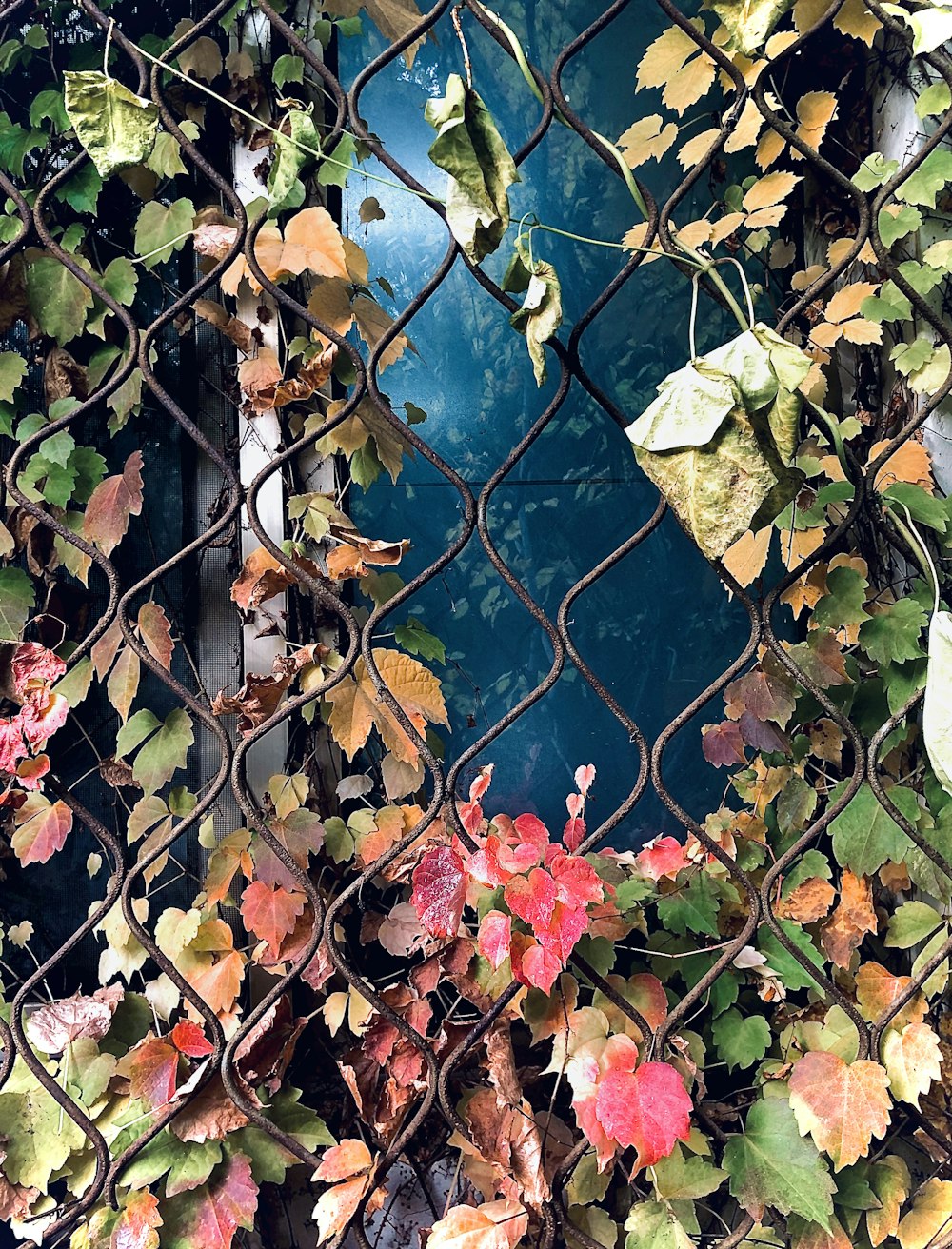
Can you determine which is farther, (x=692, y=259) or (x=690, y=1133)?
(x=690, y=1133)

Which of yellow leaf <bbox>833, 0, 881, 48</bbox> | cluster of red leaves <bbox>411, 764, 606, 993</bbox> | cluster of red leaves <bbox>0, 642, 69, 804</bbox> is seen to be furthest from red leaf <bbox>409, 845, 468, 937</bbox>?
yellow leaf <bbox>833, 0, 881, 48</bbox>

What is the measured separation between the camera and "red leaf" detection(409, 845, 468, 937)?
2.62ft

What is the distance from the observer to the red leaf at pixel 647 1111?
746 millimetres

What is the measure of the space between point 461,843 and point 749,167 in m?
1.06

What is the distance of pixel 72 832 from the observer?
116 cm

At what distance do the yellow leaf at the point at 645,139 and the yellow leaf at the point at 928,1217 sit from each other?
47.1 inches

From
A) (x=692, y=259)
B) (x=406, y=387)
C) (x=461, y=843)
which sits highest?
(x=692, y=259)

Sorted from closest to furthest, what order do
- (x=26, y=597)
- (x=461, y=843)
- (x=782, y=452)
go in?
(x=782, y=452) < (x=461, y=843) < (x=26, y=597)

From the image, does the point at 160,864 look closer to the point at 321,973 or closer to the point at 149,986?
the point at 149,986

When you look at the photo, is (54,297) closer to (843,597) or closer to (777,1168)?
(843,597)

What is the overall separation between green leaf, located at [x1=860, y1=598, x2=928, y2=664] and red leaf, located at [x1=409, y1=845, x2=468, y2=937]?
46 cm

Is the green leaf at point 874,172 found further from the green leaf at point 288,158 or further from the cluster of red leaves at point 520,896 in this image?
the cluster of red leaves at point 520,896

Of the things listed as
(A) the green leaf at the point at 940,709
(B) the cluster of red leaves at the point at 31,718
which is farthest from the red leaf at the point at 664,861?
(B) the cluster of red leaves at the point at 31,718

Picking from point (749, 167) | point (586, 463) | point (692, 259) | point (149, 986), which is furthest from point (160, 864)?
point (749, 167)
